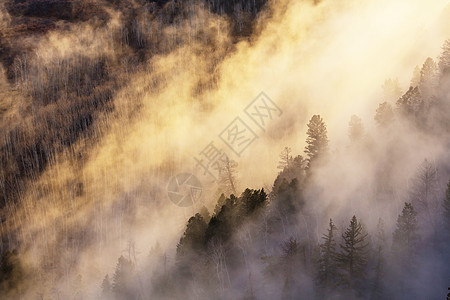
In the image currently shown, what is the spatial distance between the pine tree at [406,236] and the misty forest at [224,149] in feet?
0.77

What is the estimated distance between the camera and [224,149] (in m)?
115

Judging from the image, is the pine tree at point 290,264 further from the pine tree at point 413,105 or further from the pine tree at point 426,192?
the pine tree at point 413,105

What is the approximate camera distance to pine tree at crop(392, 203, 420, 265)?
1886 inches

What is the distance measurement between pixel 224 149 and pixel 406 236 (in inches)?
2810

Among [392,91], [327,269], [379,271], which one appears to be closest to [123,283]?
[327,269]

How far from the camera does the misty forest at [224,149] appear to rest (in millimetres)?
51500

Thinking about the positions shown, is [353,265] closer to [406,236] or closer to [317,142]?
[406,236]

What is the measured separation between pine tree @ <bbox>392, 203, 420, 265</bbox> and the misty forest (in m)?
0.23

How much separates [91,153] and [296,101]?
6958 centimetres

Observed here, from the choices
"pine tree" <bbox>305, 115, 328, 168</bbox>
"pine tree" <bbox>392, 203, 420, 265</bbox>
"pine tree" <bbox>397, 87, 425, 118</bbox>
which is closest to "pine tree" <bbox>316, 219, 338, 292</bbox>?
"pine tree" <bbox>392, 203, 420, 265</bbox>

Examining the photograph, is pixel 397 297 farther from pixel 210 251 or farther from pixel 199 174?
pixel 199 174

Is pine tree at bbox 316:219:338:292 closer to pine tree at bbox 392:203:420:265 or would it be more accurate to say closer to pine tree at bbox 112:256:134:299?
pine tree at bbox 392:203:420:265

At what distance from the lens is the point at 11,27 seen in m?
145

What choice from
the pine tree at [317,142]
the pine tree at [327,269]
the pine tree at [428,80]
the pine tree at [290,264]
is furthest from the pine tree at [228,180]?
the pine tree at [428,80]
